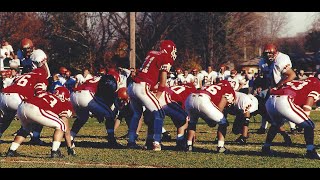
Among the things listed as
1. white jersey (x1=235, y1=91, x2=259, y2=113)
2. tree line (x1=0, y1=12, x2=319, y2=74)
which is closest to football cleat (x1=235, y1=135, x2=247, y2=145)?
white jersey (x1=235, y1=91, x2=259, y2=113)

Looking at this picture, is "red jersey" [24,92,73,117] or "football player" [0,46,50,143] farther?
"football player" [0,46,50,143]

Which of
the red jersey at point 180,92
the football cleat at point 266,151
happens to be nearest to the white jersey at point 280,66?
the football cleat at point 266,151

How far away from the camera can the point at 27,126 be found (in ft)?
32.4

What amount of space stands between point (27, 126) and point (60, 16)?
30.2 meters

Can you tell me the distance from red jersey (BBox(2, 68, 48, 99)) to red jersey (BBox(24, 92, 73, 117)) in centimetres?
57

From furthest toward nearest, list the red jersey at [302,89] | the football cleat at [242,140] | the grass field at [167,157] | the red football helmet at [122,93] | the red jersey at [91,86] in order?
the red football helmet at [122,93] < the football cleat at [242,140] < the red jersey at [91,86] < the red jersey at [302,89] < the grass field at [167,157]

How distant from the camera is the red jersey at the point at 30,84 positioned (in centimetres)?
1083

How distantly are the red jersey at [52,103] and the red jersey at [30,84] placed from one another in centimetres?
57

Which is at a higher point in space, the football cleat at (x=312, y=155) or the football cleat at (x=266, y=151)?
the football cleat at (x=312, y=155)

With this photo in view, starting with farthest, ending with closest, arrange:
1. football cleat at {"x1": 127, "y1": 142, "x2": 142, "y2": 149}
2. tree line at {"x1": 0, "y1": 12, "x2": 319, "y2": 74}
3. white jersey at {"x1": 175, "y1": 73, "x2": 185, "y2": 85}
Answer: tree line at {"x1": 0, "y1": 12, "x2": 319, "y2": 74}
white jersey at {"x1": 175, "y1": 73, "x2": 185, "y2": 85}
football cleat at {"x1": 127, "y1": 142, "x2": 142, "y2": 149}

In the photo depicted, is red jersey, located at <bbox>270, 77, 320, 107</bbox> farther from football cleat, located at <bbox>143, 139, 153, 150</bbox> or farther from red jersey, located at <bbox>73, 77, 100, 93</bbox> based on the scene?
red jersey, located at <bbox>73, 77, 100, 93</bbox>

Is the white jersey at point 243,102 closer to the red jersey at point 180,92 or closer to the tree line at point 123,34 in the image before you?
the red jersey at point 180,92

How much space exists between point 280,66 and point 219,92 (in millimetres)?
1144

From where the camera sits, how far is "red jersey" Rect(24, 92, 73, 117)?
31.9 feet
